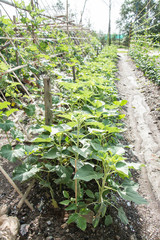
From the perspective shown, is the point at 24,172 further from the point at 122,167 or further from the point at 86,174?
the point at 122,167

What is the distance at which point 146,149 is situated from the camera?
2.92 meters

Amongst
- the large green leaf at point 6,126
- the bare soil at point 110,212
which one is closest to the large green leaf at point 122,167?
the bare soil at point 110,212

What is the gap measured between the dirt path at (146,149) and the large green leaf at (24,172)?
3.77 feet

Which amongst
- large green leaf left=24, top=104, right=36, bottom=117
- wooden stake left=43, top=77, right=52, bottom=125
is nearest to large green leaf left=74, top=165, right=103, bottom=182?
wooden stake left=43, top=77, right=52, bottom=125

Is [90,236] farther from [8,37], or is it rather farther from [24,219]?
[8,37]

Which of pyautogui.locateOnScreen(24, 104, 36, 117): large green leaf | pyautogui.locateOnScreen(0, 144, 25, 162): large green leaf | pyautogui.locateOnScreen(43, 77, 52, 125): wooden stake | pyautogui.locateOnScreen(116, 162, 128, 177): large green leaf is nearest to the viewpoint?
pyautogui.locateOnScreen(116, 162, 128, 177): large green leaf

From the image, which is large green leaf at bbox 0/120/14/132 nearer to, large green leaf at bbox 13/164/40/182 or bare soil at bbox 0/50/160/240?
large green leaf at bbox 13/164/40/182

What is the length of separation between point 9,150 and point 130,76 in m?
7.50

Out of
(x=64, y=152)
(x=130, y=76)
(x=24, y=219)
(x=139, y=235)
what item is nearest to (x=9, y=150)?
(x=64, y=152)

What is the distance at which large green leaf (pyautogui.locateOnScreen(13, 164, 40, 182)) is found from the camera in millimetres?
1252

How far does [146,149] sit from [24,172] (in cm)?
228

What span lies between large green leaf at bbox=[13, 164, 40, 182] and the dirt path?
3.77 ft

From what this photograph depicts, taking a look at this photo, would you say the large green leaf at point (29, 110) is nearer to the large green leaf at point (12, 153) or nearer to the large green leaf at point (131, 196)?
the large green leaf at point (12, 153)

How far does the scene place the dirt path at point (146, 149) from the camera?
5.54 feet
